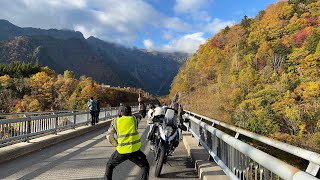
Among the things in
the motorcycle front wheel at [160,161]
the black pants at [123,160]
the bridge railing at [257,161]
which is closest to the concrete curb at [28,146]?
the motorcycle front wheel at [160,161]

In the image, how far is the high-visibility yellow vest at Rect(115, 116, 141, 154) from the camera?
18.3ft


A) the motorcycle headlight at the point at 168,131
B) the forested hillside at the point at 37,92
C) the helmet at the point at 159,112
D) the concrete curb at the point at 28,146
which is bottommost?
the concrete curb at the point at 28,146

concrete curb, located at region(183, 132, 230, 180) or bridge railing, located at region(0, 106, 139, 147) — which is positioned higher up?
bridge railing, located at region(0, 106, 139, 147)

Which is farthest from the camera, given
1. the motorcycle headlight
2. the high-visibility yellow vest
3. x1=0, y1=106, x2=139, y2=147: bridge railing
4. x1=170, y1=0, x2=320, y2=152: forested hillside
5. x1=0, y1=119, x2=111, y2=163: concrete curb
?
x1=170, y1=0, x2=320, y2=152: forested hillside

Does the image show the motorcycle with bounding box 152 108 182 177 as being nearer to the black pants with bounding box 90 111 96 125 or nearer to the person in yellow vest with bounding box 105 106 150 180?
the person in yellow vest with bounding box 105 106 150 180

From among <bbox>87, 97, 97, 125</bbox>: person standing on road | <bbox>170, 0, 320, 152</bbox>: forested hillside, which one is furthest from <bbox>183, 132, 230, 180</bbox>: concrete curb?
<bbox>170, 0, 320, 152</bbox>: forested hillside

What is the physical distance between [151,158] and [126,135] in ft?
15.0

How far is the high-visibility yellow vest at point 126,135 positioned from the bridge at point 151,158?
1.47m

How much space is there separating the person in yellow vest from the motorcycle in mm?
1805

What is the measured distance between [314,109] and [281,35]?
4991 cm

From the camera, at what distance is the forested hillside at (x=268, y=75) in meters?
70.7

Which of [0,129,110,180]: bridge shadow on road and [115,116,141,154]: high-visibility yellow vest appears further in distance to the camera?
[0,129,110,180]: bridge shadow on road

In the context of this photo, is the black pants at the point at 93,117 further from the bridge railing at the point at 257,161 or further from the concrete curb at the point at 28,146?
the bridge railing at the point at 257,161

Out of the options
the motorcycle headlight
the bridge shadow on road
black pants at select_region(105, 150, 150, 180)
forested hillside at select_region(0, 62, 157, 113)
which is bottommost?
the bridge shadow on road
